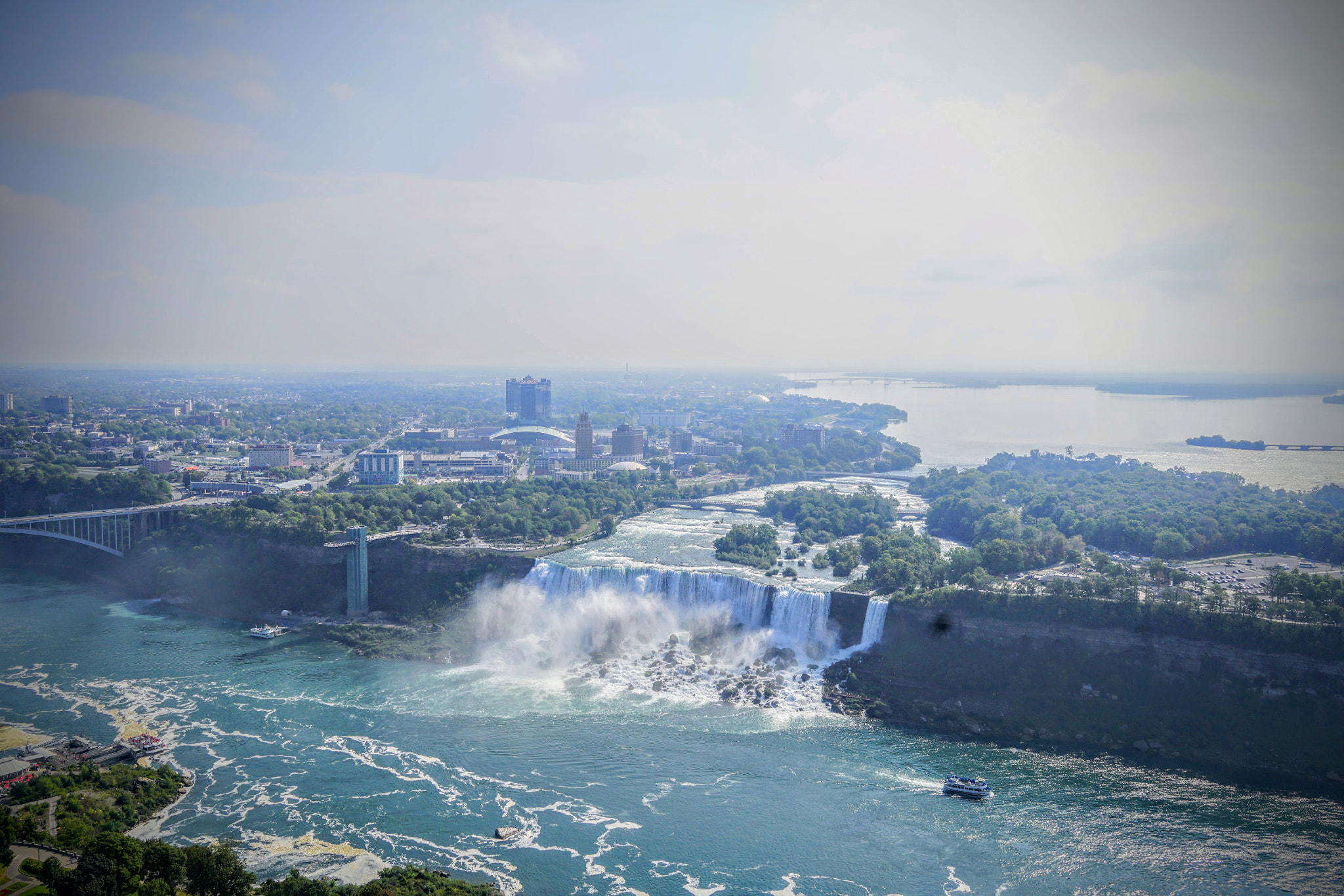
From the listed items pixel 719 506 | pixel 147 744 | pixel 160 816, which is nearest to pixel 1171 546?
pixel 719 506

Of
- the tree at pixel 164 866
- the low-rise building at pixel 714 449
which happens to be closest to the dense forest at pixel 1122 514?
the low-rise building at pixel 714 449

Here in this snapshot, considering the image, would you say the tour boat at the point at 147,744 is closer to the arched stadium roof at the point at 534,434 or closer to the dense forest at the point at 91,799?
the dense forest at the point at 91,799

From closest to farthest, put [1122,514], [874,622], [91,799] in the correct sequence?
[91,799] < [874,622] < [1122,514]

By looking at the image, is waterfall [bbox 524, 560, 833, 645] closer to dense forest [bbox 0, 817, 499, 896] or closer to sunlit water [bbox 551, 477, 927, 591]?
sunlit water [bbox 551, 477, 927, 591]

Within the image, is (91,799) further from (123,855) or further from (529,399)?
(529,399)

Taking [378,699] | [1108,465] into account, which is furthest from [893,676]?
[1108,465]

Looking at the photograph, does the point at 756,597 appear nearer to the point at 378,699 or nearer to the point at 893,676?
the point at 893,676

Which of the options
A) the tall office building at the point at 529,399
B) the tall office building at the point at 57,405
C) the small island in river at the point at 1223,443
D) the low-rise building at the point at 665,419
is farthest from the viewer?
the low-rise building at the point at 665,419
